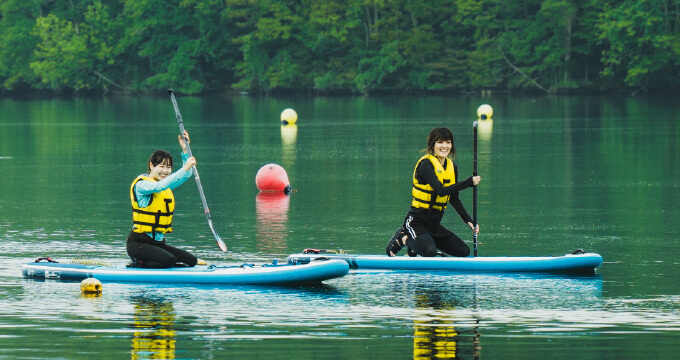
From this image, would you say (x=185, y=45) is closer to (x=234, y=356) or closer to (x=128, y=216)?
(x=128, y=216)

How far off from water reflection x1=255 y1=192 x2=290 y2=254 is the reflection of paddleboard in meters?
2.10

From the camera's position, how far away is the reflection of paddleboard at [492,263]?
49.4 ft

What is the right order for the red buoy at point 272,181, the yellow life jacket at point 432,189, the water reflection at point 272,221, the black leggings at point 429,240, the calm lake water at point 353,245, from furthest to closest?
the red buoy at point 272,181 < the water reflection at point 272,221 < the black leggings at point 429,240 < the yellow life jacket at point 432,189 < the calm lake water at point 353,245

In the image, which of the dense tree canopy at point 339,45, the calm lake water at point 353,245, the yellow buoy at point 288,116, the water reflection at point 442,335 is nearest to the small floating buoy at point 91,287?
the calm lake water at point 353,245

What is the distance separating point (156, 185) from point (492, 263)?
12.5 feet

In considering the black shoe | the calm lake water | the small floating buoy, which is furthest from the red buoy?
the small floating buoy

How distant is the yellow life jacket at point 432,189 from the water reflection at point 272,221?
2.46 metres

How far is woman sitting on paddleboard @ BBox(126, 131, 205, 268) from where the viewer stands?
47.0 feet

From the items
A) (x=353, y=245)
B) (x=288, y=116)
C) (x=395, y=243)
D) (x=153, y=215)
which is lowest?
(x=353, y=245)

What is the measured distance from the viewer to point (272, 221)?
20750mm

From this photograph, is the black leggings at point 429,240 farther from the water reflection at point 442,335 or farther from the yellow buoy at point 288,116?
the yellow buoy at point 288,116

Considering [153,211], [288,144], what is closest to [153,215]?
[153,211]

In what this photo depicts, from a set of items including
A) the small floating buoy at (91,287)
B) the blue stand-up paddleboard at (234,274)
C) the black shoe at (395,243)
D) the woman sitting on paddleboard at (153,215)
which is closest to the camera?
the small floating buoy at (91,287)

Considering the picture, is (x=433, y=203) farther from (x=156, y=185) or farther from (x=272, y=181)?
(x=272, y=181)
